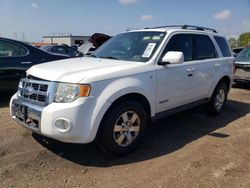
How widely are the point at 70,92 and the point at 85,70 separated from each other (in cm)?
42

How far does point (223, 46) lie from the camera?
6.41 meters

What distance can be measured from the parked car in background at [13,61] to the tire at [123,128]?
3.61 meters

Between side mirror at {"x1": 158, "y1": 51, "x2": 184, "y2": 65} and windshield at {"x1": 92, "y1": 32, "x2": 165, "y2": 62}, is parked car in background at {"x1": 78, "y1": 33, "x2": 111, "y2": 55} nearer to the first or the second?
windshield at {"x1": 92, "y1": 32, "x2": 165, "y2": 62}

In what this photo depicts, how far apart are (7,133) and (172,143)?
2.66 metres

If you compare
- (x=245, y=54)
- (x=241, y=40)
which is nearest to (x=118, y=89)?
(x=245, y=54)

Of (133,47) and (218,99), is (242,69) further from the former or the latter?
(133,47)

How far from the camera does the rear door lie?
6.48 m

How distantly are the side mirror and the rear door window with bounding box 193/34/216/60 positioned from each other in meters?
1.14

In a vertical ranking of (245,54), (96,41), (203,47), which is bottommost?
(245,54)

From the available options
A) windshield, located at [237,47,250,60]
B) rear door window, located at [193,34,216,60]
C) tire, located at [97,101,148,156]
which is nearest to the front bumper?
tire, located at [97,101,148,156]

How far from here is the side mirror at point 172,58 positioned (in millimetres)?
4320

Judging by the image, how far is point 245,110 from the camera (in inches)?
275

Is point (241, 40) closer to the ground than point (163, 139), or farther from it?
farther from it

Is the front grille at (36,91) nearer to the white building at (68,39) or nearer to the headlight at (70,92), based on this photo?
the headlight at (70,92)
